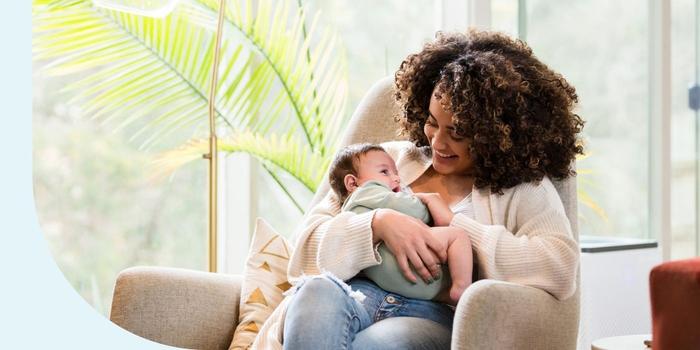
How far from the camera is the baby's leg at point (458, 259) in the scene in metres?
1.72

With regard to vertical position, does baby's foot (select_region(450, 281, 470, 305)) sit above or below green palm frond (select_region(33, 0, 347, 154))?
below

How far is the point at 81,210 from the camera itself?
319 cm

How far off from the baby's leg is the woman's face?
0.21 meters

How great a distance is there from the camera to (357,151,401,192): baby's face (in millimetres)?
1901

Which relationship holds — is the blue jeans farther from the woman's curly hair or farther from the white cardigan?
the woman's curly hair

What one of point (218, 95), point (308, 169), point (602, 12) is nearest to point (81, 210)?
point (218, 95)

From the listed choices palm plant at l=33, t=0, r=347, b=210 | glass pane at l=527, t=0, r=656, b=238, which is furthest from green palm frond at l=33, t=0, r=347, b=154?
glass pane at l=527, t=0, r=656, b=238

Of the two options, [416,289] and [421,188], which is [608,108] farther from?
[416,289]

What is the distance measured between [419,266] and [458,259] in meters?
0.07

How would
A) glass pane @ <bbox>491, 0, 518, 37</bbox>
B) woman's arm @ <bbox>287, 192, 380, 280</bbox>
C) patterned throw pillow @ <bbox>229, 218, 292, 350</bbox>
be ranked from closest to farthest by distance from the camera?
1. woman's arm @ <bbox>287, 192, 380, 280</bbox>
2. patterned throw pillow @ <bbox>229, 218, 292, 350</bbox>
3. glass pane @ <bbox>491, 0, 518, 37</bbox>

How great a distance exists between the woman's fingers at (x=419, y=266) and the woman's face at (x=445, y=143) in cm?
26

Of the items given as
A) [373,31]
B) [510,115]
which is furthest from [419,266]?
[373,31]

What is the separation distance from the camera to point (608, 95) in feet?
12.3

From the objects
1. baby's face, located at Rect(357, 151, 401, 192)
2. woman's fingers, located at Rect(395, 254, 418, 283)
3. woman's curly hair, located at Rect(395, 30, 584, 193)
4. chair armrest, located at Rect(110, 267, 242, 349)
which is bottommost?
chair armrest, located at Rect(110, 267, 242, 349)
